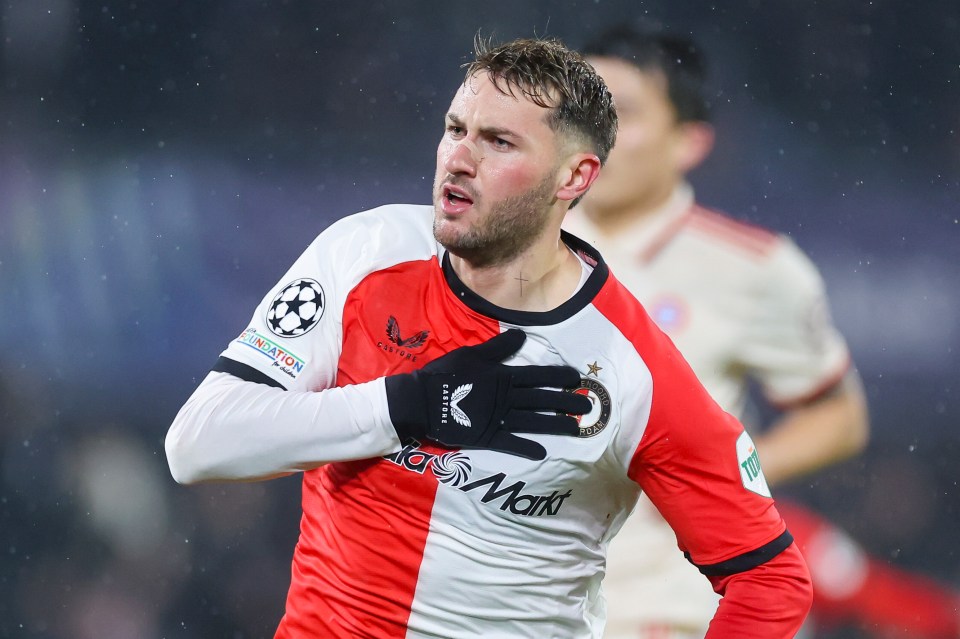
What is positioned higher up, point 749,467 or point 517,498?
point 749,467

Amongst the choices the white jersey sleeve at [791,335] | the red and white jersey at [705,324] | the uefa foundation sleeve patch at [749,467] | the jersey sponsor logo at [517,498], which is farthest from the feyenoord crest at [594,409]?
the white jersey sleeve at [791,335]

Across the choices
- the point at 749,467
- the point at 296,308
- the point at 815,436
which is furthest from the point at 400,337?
the point at 815,436

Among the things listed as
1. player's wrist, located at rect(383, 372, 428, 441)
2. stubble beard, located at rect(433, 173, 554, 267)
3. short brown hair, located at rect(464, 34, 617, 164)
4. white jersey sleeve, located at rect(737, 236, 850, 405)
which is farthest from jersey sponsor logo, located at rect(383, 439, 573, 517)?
white jersey sleeve, located at rect(737, 236, 850, 405)

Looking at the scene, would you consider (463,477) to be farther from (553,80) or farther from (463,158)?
(553,80)

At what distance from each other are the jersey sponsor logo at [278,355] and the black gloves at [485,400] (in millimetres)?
187

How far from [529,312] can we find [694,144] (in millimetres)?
1959

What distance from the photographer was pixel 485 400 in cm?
190

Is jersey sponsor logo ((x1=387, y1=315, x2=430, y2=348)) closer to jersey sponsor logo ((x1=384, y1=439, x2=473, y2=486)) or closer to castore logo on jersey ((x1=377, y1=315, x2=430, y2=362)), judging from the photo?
castore logo on jersey ((x1=377, y1=315, x2=430, y2=362))

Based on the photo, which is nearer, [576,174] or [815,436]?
[576,174]

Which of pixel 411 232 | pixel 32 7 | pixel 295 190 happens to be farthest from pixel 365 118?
pixel 411 232

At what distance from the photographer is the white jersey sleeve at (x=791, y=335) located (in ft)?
12.1

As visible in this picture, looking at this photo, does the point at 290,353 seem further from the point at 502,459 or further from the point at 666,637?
the point at 666,637

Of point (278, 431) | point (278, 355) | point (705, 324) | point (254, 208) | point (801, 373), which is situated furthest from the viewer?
→ point (254, 208)

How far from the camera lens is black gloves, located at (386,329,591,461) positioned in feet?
6.14
